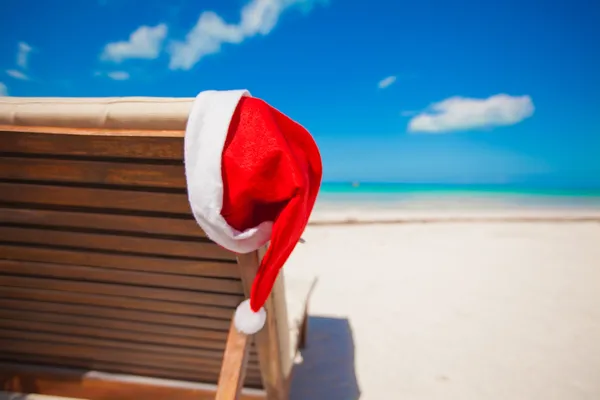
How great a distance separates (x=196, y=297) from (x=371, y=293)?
11.7 feet

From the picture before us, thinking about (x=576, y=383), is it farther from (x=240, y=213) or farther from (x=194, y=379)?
(x=240, y=213)

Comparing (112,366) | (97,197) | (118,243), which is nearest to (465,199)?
(112,366)

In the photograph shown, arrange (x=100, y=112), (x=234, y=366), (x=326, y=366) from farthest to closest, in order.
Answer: (x=326, y=366)
(x=234, y=366)
(x=100, y=112)

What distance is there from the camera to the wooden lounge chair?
0.98 meters

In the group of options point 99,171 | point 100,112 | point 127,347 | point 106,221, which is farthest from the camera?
point 127,347

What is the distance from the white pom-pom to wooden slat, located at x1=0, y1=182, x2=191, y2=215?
18.1 inches

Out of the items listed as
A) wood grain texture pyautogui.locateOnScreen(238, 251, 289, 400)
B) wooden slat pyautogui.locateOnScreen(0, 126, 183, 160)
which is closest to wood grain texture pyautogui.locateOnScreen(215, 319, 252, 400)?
wood grain texture pyautogui.locateOnScreen(238, 251, 289, 400)

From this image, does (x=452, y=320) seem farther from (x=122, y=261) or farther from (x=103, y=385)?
(x=122, y=261)

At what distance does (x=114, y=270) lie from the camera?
4.70 ft

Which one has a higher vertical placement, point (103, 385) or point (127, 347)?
point (127, 347)

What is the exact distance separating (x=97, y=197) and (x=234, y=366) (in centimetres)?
85

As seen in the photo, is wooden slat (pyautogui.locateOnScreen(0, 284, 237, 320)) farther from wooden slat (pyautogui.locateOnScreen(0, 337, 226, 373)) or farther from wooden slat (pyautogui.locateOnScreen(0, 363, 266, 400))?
wooden slat (pyautogui.locateOnScreen(0, 363, 266, 400))

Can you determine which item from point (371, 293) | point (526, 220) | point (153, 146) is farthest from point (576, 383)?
point (526, 220)

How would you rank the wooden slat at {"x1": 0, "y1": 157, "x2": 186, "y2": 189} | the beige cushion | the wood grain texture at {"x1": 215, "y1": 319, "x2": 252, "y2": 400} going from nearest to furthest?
the beige cushion
the wooden slat at {"x1": 0, "y1": 157, "x2": 186, "y2": 189}
the wood grain texture at {"x1": 215, "y1": 319, "x2": 252, "y2": 400}
